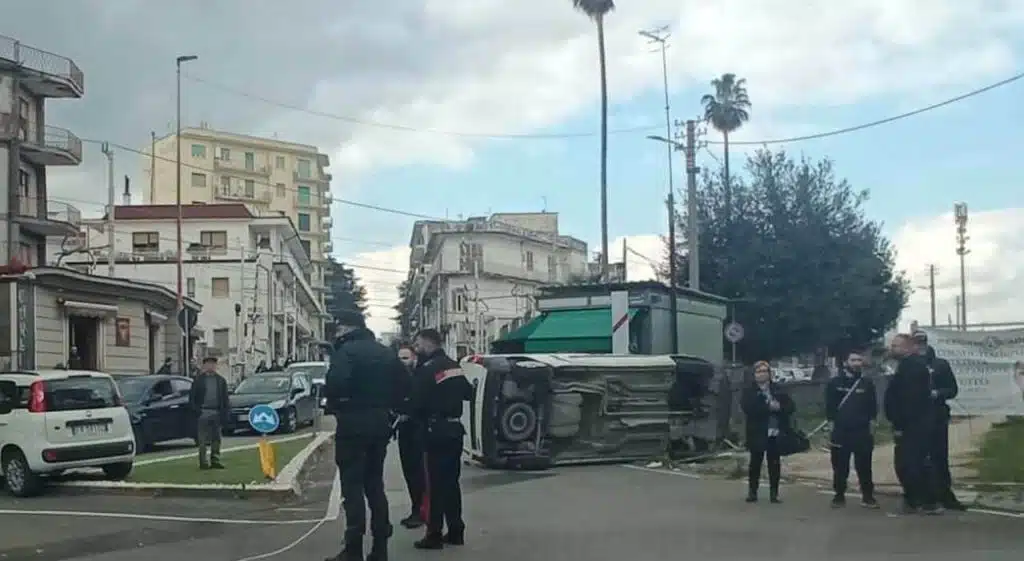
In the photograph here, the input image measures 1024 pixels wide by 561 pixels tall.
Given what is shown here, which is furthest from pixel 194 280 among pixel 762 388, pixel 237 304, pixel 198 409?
pixel 762 388

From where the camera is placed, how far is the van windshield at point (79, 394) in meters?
15.6

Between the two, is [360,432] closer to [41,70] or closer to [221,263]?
[41,70]

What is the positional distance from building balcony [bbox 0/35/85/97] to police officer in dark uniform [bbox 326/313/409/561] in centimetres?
4411

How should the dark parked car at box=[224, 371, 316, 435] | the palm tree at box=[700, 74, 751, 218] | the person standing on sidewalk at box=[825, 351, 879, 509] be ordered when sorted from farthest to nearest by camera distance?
the palm tree at box=[700, 74, 751, 218] → the dark parked car at box=[224, 371, 316, 435] → the person standing on sidewalk at box=[825, 351, 879, 509]

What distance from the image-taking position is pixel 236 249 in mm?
81625

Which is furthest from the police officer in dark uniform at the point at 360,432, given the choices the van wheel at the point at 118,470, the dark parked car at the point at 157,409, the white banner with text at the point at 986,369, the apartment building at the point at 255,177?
the apartment building at the point at 255,177

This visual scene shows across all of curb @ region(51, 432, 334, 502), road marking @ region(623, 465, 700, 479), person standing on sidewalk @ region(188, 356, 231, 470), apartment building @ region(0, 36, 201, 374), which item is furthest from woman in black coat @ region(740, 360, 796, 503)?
apartment building @ region(0, 36, 201, 374)

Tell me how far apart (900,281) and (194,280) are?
155ft

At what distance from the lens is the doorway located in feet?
138

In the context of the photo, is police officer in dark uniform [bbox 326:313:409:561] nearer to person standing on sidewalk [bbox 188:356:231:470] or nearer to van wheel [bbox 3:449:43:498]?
van wheel [bbox 3:449:43:498]

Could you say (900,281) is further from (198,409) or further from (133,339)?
(198,409)

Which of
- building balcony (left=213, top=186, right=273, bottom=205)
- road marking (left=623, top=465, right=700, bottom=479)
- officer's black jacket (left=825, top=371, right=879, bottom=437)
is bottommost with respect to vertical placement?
road marking (left=623, top=465, right=700, bottom=479)

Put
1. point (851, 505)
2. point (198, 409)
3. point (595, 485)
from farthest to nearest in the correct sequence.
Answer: point (198, 409), point (595, 485), point (851, 505)

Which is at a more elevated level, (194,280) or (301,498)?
(194,280)
